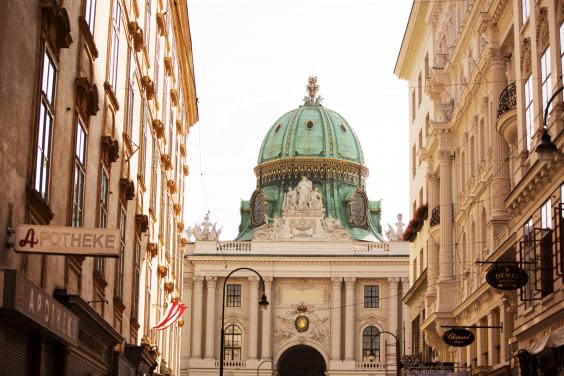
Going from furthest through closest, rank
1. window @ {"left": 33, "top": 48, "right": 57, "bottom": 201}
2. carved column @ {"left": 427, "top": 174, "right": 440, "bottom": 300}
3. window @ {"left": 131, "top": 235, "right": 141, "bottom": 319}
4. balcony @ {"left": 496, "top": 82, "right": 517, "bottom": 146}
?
carved column @ {"left": 427, "top": 174, "right": 440, "bottom": 300} → window @ {"left": 131, "top": 235, "right": 141, "bottom": 319} → balcony @ {"left": 496, "top": 82, "right": 517, "bottom": 146} → window @ {"left": 33, "top": 48, "right": 57, "bottom": 201}

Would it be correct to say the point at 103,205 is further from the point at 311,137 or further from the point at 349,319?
the point at 311,137

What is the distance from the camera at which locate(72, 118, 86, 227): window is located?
79.9ft

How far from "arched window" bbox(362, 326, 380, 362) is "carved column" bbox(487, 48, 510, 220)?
57.7 metres

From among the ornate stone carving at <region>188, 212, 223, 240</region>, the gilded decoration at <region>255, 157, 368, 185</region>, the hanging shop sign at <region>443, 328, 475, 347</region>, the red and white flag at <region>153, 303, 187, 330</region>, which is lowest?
the hanging shop sign at <region>443, 328, 475, 347</region>

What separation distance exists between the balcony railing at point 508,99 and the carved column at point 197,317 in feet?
203

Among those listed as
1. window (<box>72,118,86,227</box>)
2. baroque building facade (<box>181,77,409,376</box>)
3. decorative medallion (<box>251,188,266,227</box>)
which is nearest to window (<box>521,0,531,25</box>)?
window (<box>72,118,86,227</box>)

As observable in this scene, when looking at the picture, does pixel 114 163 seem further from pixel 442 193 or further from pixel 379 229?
pixel 379 229

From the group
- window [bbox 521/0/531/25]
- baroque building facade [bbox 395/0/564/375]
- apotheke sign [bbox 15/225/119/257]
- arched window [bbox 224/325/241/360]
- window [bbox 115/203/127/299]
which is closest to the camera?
apotheke sign [bbox 15/225/119/257]

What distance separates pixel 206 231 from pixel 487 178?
6179cm

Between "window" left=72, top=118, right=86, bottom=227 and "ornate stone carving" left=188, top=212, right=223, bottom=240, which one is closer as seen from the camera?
"window" left=72, top=118, right=86, bottom=227

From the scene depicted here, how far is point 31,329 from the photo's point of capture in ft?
65.2

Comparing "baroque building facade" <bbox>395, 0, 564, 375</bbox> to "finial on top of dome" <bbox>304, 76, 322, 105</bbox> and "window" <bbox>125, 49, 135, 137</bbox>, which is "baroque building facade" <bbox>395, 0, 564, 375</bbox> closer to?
"window" <bbox>125, 49, 135, 137</bbox>

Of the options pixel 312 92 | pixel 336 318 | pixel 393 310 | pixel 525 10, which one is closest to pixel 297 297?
pixel 336 318

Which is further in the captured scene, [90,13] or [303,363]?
[303,363]
